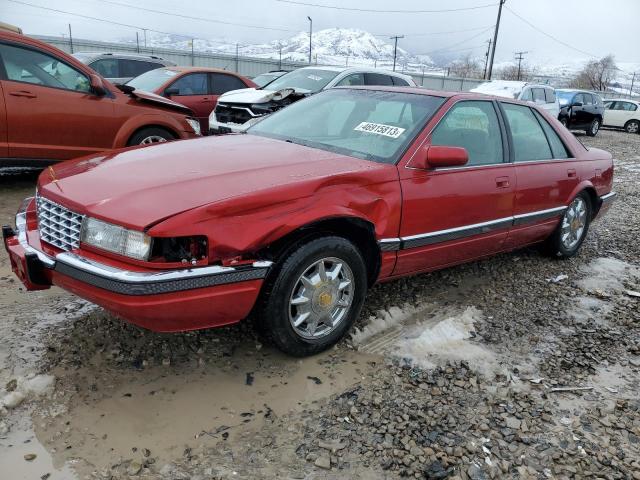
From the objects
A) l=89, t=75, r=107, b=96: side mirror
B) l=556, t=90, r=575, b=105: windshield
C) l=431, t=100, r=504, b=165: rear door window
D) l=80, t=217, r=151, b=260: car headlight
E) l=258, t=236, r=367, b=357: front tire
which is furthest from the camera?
l=556, t=90, r=575, b=105: windshield

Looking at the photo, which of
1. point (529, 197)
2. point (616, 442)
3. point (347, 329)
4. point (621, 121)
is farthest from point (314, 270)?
point (621, 121)

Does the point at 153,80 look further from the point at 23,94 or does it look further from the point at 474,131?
the point at 474,131

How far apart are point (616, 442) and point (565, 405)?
0.29 metres

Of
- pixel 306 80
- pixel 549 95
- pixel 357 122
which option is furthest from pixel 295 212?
pixel 549 95

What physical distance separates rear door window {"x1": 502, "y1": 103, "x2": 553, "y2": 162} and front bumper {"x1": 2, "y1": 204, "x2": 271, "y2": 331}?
8.39ft

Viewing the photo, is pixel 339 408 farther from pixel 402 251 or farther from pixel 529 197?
pixel 529 197

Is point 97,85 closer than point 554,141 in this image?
No

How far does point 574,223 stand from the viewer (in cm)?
492

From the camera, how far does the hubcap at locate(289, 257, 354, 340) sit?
2.80 meters

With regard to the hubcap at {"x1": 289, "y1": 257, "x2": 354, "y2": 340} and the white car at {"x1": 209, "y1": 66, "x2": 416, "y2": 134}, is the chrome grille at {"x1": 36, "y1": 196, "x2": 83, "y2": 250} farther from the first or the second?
the white car at {"x1": 209, "y1": 66, "x2": 416, "y2": 134}

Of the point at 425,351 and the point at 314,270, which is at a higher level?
the point at 314,270

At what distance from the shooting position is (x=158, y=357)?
2.86 m

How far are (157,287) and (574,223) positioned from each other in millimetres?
4093

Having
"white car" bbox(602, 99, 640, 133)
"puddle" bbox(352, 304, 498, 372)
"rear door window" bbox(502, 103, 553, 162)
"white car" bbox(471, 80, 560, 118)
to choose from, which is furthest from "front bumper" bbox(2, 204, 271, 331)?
"white car" bbox(602, 99, 640, 133)
